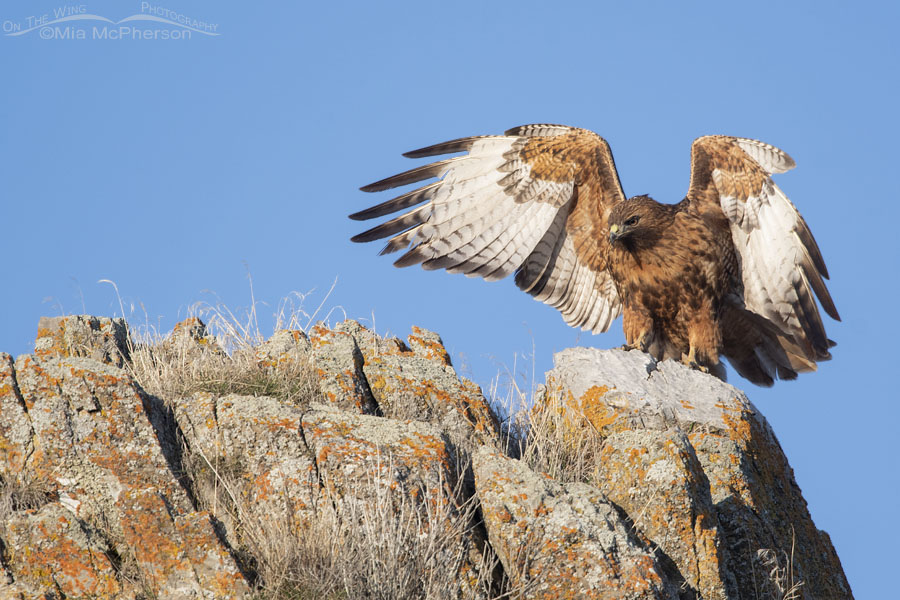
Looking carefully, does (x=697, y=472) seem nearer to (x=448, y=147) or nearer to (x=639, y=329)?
(x=639, y=329)

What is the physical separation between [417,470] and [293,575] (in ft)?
3.07

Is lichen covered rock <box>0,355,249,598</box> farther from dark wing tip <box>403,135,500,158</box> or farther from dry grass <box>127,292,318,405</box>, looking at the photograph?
dark wing tip <box>403,135,500,158</box>

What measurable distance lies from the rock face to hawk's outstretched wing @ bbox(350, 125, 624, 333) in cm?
253

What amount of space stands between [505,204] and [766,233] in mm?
2331

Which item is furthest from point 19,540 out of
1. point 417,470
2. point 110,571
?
point 417,470

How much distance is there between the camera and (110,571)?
4.94 m

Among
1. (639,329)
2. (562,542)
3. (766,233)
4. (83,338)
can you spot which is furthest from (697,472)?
(83,338)

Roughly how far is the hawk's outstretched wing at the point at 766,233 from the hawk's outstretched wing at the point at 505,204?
0.87m

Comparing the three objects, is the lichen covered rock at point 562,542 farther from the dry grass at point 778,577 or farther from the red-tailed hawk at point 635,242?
the red-tailed hawk at point 635,242

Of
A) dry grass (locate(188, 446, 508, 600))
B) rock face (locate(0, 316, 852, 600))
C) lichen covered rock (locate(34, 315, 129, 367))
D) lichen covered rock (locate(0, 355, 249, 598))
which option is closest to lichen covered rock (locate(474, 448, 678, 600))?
rock face (locate(0, 316, 852, 600))

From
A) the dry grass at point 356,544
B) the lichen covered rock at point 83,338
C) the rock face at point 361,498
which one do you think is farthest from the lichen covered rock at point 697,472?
the lichen covered rock at point 83,338

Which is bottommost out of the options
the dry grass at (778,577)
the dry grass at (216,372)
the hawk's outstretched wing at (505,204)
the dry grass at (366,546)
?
the dry grass at (778,577)

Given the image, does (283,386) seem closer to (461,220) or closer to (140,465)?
(140,465)

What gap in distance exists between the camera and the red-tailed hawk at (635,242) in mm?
8555
